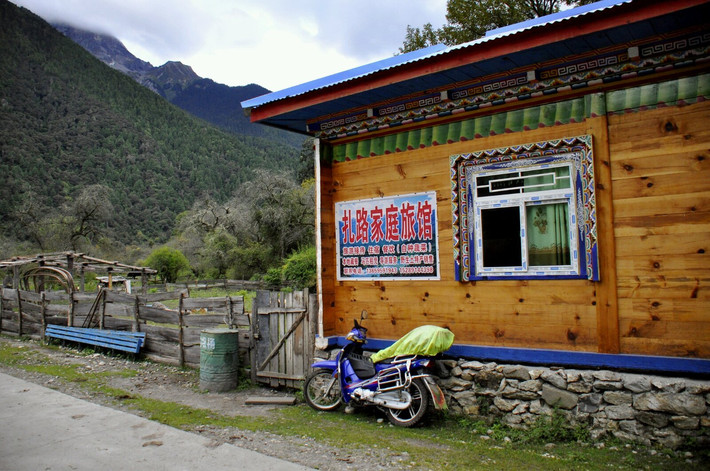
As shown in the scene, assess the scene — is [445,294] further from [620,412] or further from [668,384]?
[668,384]

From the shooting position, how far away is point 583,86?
5.70 m

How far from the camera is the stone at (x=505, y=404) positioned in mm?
5866

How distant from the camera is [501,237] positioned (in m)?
6.22

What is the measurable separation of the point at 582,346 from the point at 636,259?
109 centimetres

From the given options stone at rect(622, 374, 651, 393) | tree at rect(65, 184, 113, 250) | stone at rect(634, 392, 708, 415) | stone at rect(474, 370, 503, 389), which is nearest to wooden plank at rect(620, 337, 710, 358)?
stone at rect(622, 374, 651, 393)

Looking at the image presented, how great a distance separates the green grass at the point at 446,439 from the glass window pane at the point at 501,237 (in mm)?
1834

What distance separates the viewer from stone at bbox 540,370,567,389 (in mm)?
5559

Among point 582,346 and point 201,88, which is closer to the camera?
point 582,346

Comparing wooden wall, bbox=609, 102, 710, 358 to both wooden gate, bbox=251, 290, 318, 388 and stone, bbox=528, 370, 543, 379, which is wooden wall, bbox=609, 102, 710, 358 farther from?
wooden gate, bbox=251, 290, 318, 388

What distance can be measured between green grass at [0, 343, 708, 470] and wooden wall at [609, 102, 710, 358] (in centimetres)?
108

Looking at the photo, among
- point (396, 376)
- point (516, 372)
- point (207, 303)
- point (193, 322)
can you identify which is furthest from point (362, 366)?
point (193, 322)

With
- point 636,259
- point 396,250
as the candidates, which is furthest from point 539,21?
point 396,250

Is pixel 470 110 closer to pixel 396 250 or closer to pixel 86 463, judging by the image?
pixel 396 250

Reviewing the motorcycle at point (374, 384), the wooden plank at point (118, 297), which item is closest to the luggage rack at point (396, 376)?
the motorcycle at point (374, 384)
